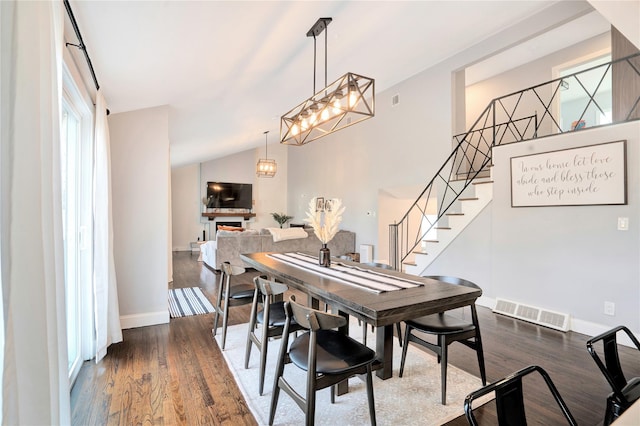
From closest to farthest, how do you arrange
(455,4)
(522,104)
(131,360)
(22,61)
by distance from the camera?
(22,61)
(131,360)
(455,4)
(522,104)

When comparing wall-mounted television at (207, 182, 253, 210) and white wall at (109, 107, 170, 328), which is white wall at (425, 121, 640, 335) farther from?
wall-mounted television at (207, 182, 253, 210)

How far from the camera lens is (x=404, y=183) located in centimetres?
643

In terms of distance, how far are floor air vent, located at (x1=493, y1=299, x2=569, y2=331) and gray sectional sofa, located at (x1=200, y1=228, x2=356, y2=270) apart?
3.92 metres

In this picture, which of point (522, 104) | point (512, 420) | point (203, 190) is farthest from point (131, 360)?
point (203, 190)

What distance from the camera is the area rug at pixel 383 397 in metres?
2.01

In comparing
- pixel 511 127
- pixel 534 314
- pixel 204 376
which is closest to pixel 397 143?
pixel 511 127

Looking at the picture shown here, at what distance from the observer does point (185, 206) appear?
10.4 m

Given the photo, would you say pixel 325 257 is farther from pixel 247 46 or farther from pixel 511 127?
pixel 511 127

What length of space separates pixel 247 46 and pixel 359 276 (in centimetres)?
211

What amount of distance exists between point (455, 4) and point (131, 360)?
5031 mm

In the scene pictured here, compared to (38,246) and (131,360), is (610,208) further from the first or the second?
(131,360)

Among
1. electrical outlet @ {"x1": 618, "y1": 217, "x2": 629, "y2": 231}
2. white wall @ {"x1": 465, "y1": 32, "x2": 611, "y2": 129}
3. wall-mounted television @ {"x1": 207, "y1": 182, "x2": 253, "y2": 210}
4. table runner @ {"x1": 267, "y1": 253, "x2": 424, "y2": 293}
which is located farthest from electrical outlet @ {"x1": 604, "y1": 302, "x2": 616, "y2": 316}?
wall-mounted television @ {"x1": 207, "y1": 182, "x2": 253, "y2": 210}

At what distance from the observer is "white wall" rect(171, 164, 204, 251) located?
10203mm

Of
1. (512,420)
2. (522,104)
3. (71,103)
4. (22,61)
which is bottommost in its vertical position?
(512,420)
